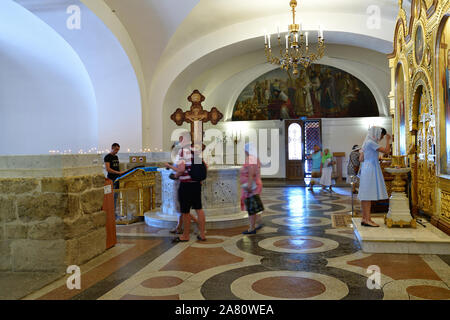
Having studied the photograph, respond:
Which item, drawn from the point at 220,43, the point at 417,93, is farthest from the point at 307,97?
the point at 417,93

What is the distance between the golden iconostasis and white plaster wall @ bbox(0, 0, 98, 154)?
8195mm

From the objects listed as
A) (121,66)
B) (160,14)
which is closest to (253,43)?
(160,14)

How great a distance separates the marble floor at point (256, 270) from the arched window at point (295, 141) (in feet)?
37.0

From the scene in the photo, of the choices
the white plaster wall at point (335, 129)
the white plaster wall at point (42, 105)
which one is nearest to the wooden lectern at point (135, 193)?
the white plaster wall at point (42, 105)

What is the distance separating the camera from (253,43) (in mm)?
11883

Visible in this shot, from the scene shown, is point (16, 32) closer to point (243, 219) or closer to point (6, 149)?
point (6, 149)

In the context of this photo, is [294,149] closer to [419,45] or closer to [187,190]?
[419,45]

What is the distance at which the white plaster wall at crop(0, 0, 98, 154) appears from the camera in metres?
11.0

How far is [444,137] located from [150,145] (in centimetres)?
820

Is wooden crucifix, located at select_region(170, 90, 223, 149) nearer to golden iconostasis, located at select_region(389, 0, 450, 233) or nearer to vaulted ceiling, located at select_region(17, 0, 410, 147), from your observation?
vaulted ceiling, located at select_region(17, 0, 410, 147)

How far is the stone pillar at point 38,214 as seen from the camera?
4.09 metres

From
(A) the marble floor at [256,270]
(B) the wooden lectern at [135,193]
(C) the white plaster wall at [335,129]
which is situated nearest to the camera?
(A) the marble floor at [256,270]

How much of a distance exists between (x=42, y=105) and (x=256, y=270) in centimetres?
950

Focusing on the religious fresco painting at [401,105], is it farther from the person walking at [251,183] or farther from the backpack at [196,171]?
the backpack at [196,171]
